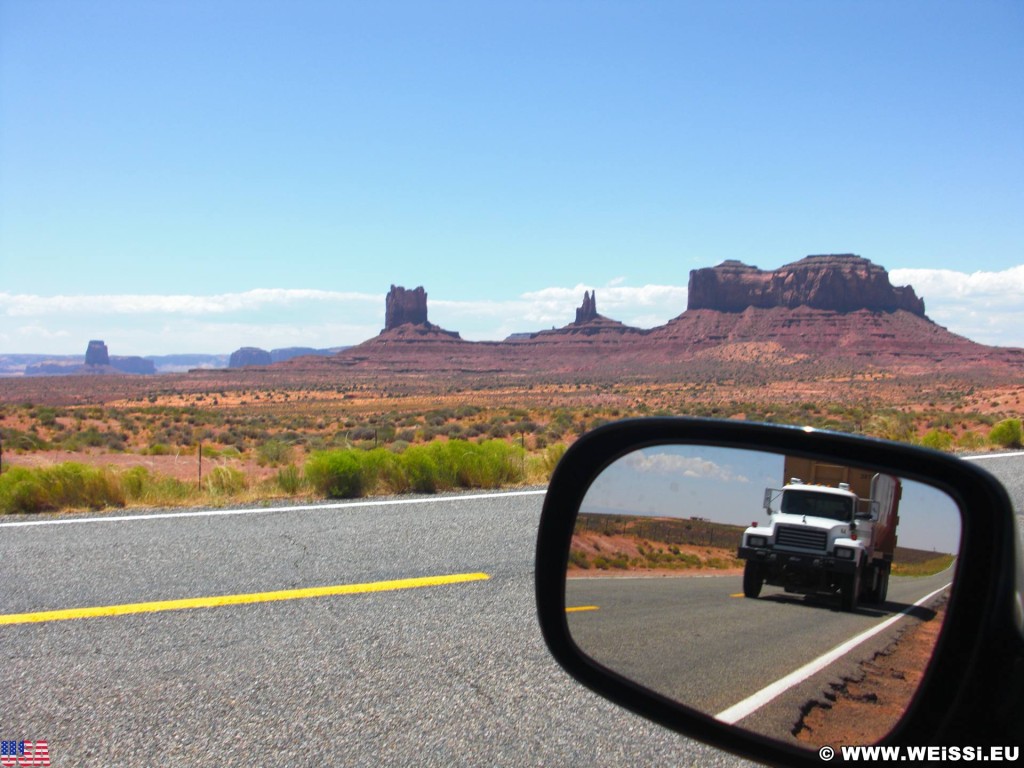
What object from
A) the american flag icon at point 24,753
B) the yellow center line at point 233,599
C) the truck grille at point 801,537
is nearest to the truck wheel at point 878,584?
the truck grille at point 801,537

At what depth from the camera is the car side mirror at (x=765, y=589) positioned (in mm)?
1519

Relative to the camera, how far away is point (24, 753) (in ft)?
11.0

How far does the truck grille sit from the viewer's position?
5.72ft

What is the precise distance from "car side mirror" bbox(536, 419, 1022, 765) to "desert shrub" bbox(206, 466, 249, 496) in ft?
28.6

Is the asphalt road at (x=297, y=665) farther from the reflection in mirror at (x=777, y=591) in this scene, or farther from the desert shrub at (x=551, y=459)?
the desert shrub at (x=551, y=459)

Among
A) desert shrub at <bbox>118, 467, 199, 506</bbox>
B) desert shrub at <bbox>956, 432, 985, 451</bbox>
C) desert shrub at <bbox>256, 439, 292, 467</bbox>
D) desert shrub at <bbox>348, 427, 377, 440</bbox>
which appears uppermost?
desert shrub at <bbox>956, 432, 985, 451</bbox>

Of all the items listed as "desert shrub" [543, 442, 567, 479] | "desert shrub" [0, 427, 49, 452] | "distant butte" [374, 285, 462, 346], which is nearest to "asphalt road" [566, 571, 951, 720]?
"desert shrub" [543, 442, 567, 479]

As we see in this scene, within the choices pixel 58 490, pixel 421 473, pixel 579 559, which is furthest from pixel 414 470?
pixel 579 559

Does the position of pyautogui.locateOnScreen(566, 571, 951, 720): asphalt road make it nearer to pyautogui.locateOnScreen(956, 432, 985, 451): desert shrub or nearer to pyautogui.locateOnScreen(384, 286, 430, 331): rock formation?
pyautogui.locateOnScreen(956, 432, 985, 451): desert shrub

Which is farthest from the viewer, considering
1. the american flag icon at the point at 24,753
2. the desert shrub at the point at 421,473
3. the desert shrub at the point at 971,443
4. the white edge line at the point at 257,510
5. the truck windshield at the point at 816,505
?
the desert shrub at the point at 971,443

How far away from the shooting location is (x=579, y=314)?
16562 cm

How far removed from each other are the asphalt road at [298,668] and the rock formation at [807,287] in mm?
140213

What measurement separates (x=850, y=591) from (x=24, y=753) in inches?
127

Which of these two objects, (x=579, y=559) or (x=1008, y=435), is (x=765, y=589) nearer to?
(x=579, y=559)
